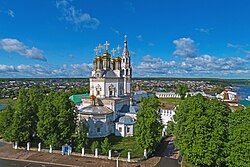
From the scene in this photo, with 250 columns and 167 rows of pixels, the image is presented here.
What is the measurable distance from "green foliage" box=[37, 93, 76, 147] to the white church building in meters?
4.23

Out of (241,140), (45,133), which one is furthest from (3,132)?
(241,140)

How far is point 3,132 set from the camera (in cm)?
2250

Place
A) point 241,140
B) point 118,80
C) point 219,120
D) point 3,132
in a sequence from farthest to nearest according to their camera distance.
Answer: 1. point 118,80
2. point 3,132
3. point 219,120
4. point 241,140

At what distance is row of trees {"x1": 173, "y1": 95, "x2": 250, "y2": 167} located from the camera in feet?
51.2

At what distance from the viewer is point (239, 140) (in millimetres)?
15586

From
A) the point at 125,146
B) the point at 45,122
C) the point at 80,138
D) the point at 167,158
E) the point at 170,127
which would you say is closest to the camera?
the point at 167,158

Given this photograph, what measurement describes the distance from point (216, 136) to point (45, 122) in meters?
15.9

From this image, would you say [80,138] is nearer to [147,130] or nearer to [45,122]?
[45,122]

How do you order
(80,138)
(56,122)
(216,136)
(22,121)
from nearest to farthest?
(216,136), (80,138), (56,122), (22,121)

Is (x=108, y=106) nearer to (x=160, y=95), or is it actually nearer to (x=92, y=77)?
(x=92, y=77)

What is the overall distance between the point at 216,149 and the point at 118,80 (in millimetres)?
17629

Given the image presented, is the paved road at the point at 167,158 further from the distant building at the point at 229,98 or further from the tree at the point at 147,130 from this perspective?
the distant building at the point at 229,98

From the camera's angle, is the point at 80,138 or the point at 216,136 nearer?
the point at 216,136

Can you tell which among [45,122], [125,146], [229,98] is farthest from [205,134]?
[229,98]
